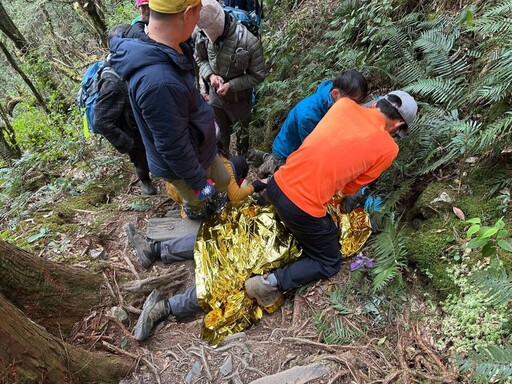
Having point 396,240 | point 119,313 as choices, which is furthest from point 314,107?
point 119,313

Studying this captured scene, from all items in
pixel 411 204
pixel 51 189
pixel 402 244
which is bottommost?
pixel 411 204

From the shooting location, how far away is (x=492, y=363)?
6.48 feet

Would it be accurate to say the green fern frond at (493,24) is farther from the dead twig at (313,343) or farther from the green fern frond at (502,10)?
the dead twig at (313,343)

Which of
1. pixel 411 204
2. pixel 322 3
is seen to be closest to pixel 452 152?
pixel 411 204

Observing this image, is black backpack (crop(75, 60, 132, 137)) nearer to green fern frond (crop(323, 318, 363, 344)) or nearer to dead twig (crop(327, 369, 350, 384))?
green fern frond (crop(323, 318, 363, 344))

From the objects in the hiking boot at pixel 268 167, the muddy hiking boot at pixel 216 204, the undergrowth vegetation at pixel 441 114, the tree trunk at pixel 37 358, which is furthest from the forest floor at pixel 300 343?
the hiking boot at pixel 268 167

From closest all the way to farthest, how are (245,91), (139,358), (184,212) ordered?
(139,358) → (184,212) → (245,91)

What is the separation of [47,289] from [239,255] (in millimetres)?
1597

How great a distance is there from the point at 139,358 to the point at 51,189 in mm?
3521

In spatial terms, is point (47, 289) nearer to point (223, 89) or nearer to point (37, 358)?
point (37, 358)

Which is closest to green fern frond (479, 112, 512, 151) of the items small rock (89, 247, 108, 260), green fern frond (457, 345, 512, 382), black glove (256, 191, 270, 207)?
green fern frond (457, 345, 512, 382)

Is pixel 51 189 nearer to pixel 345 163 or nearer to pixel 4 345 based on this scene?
pixel 4 345

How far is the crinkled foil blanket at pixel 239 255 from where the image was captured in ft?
10.2

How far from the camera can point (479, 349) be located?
220 cm
